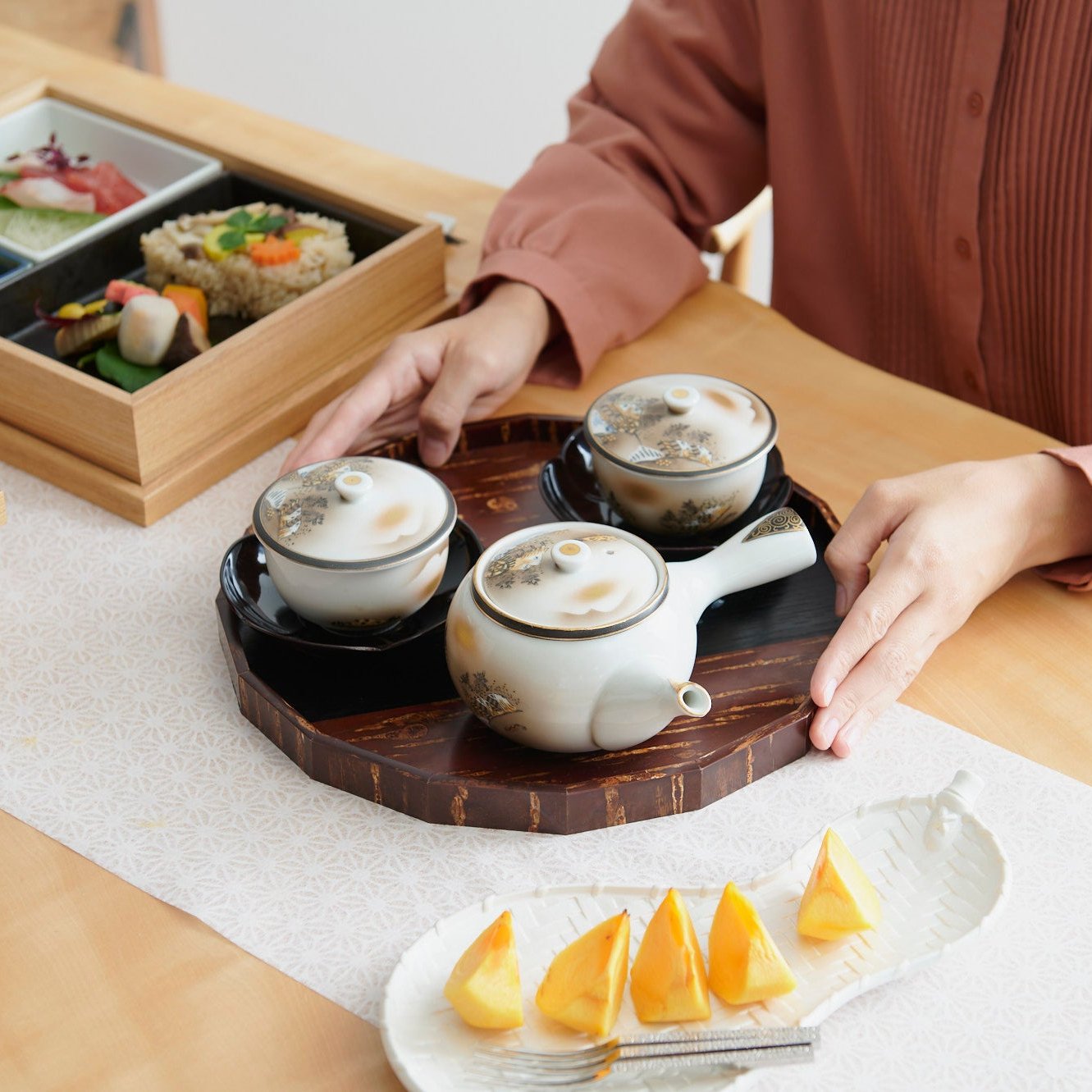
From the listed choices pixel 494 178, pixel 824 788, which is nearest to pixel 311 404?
pixel 824 788

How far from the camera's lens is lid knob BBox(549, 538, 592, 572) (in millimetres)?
835

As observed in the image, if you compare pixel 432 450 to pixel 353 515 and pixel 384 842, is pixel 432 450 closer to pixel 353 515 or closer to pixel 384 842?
pixel 353 515

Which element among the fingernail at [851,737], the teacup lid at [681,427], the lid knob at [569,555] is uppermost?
the lid knob at [569,555]

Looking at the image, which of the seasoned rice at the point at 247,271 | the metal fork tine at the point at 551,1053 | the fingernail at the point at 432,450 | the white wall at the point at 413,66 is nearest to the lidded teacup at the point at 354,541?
the fingernail at the point at 432,450

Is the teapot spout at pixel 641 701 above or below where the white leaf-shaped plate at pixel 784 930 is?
above

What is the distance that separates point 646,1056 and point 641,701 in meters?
0.22

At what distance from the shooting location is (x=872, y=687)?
3.00ft

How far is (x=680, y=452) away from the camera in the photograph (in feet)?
3.31

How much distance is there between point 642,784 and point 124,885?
33cm

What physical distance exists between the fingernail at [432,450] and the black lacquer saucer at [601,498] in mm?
97

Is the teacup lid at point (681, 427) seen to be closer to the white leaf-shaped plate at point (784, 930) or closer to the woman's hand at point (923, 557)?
the woman's hand at point (923, 557)

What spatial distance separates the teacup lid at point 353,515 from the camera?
2.95 feet

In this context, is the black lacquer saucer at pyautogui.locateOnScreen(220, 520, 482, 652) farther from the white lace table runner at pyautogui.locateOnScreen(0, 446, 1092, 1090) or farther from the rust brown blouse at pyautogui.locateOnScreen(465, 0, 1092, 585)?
the rust brown blouse at pyautogui.locateOnScreen(465, 0, 1092, 585)

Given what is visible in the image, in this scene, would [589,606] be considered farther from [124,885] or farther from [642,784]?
[124,885]
